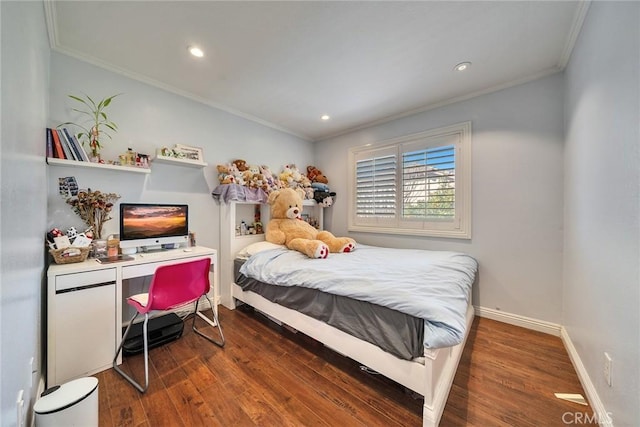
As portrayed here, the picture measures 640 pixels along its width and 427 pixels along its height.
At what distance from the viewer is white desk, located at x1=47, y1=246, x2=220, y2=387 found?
1496 millimetres

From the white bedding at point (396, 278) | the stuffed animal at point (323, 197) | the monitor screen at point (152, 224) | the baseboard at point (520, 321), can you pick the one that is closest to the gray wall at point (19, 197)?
the monitor screen at point (152, 224)

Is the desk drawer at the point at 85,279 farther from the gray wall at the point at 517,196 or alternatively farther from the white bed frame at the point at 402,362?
the gray wall at the point at 517,196

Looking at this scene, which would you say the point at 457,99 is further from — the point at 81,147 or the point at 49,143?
the point at 49,143

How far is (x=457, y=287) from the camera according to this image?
5.34 ft

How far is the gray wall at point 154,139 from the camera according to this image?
1.91 meters

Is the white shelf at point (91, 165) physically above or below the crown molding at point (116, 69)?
below

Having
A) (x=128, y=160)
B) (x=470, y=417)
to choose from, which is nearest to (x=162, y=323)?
(x=128, y=160)

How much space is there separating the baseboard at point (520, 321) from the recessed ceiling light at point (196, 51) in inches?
146

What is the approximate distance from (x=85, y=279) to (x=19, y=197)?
87 centimetres

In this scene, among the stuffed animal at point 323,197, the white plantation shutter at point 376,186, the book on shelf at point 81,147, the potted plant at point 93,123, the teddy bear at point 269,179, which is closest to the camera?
the book on shelf at point 81,147

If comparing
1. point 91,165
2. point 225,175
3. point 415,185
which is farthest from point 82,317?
point 415,185

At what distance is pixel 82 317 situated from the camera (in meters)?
1.59

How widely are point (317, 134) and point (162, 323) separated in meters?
3.27

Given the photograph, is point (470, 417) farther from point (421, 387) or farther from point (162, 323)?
point (162, 323)
